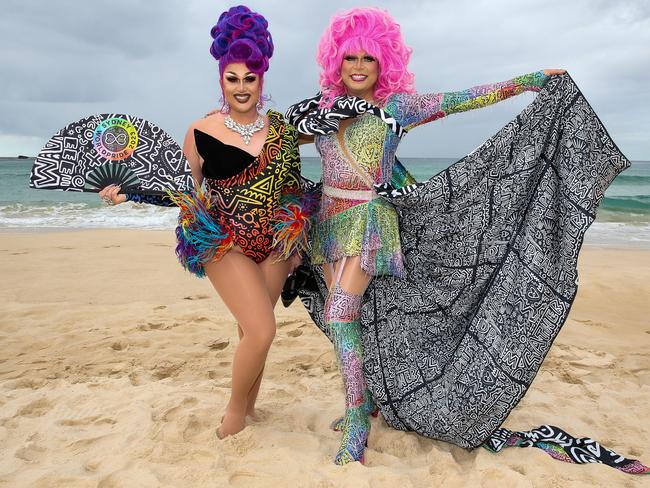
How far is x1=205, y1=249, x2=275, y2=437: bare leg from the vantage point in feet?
9.51

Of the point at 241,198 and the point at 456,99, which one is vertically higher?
the point at 456,99

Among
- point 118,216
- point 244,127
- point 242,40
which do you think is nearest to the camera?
point 242,40

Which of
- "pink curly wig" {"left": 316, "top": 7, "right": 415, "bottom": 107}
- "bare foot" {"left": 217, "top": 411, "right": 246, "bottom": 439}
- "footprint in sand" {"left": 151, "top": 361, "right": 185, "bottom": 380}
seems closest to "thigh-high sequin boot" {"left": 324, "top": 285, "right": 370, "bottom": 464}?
"bare foot" {"left": 217, "top": 411, "right": 246, "bottom": 439}

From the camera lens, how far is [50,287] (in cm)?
669

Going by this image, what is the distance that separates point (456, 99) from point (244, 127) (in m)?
1.06

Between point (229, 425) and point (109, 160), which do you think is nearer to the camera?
point (109, 160)

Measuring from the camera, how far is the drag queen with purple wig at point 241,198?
9.50ft

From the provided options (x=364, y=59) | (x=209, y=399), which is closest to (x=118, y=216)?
(x=209, y=399)

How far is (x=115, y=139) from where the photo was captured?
303 cm

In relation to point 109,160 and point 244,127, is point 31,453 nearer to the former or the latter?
point 109,160

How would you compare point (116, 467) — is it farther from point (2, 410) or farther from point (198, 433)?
point (2, 410)

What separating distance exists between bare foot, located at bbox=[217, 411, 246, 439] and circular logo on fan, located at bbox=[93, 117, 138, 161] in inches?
57.4

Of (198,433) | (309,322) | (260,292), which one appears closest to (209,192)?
(260,292)

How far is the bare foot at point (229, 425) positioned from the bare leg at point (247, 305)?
0.74 feet
